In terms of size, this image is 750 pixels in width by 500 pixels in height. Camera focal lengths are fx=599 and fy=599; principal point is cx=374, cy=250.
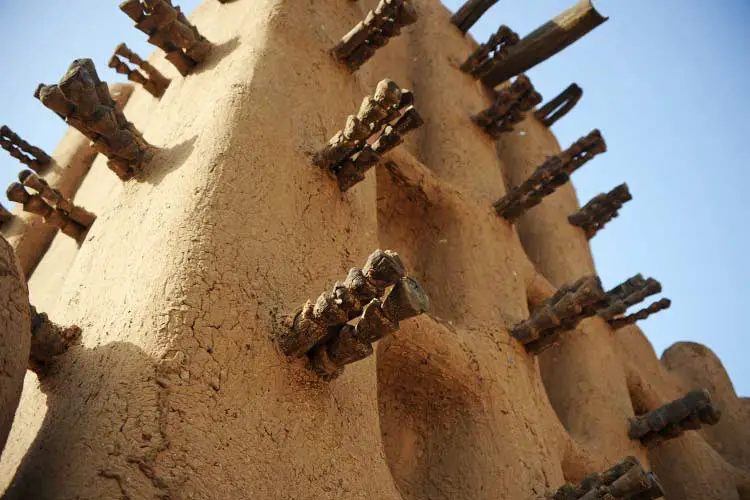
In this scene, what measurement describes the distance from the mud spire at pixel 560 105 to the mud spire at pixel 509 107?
2864mm

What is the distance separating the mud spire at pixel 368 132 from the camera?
3512 millimetres

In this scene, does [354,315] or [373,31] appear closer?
[354,315]

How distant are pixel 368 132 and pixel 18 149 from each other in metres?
4.16

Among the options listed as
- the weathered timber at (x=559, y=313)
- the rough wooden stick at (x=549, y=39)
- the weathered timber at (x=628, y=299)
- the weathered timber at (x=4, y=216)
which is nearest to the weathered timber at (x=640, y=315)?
the weathered timber at (x=628, y=299)

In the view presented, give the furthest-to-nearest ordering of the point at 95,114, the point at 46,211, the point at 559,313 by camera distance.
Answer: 1. the point at 559,313
2. the point at 46,211
3. the point at 95,114

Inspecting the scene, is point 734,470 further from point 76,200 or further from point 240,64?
point 76,200

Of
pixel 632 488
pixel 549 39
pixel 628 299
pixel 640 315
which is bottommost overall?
pixel 640 315

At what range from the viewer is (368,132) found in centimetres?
376

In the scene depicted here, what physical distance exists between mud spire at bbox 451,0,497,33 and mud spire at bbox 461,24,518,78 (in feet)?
3.23

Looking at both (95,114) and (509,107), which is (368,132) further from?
(509,107)

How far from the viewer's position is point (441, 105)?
293 inches

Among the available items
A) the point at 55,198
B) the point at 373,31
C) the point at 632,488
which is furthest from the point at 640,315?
the point at 55,198

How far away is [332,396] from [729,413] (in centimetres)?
860

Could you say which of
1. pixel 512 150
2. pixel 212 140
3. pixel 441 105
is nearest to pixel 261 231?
pixel 212 140
